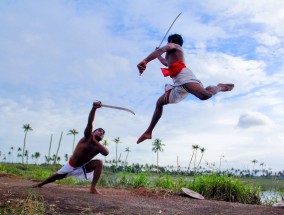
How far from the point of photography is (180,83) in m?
5.53

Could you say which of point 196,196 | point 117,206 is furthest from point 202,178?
point 117,206

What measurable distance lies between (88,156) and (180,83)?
327cm

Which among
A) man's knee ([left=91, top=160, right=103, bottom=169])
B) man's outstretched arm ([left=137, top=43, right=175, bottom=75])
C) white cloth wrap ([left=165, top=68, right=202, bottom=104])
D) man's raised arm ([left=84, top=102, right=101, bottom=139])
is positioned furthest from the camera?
man's knee ([left=91, top=160, right=103, bottom=169])

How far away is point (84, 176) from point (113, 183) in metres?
4.43

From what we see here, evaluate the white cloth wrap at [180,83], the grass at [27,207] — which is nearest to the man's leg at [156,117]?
the white cloth wrap at [180,83]

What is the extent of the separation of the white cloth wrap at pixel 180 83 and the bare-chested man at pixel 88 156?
7.64 feet

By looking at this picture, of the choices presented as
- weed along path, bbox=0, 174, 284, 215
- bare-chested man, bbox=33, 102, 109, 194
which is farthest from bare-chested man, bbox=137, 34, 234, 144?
bare-chested man, bbox=33, 102, 109, 194

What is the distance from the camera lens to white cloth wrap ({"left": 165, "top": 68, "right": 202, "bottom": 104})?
217 inches

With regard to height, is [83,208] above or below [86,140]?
below

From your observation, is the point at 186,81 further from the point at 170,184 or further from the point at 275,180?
the point at 275,180

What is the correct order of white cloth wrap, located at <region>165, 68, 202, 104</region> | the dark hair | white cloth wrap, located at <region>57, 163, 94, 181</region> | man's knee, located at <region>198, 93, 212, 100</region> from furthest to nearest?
1. white cloth wrap, located at <region>57, 163, 94, 181</region>
2. the dark hair
3. white cloth wrap, located at <region>165, 68, 202, 104</region>
4. man's knee, located at <region>198, 93, 212, 100</region>

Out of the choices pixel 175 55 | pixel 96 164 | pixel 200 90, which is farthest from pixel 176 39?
pixel 96 164

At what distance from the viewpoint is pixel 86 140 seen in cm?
798

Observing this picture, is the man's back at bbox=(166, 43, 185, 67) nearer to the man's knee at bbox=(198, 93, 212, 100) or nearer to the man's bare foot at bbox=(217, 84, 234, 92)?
the man's knee at bbox=(198, 93, 212, 100)
